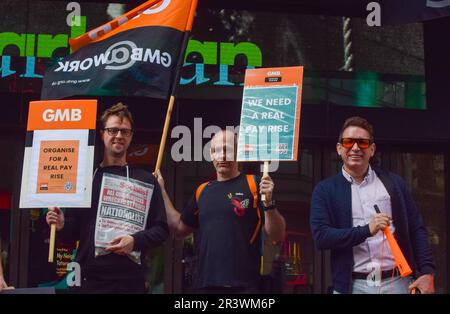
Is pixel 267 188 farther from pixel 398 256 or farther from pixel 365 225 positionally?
pixel 398 256

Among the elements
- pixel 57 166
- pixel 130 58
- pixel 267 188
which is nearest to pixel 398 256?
pixel 267 188

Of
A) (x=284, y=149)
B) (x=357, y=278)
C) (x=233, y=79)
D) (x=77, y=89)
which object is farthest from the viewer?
(x=233, y=79)

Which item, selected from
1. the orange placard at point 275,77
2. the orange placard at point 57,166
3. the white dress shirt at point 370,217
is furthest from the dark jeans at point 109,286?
the orange placard at point 275,77

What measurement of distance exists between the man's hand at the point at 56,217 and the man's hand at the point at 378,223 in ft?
6.53

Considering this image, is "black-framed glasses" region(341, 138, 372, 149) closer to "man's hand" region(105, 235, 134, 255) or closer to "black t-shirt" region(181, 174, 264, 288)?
"black t-shirt" region(181, 174, 264, 288)

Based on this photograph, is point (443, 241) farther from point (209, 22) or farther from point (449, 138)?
point (209, 22)

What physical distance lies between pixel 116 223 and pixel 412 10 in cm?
435

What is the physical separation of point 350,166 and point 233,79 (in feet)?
13.0

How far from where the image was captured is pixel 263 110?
5.45 meters

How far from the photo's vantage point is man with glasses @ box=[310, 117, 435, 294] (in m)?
4.84

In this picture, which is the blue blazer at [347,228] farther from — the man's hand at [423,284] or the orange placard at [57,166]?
the orange placard at [57,166]

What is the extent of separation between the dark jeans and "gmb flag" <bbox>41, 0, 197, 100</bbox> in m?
1.57

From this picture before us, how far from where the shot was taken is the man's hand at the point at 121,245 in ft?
16.2

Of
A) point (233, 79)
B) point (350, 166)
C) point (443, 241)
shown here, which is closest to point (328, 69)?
point (233, 79)
